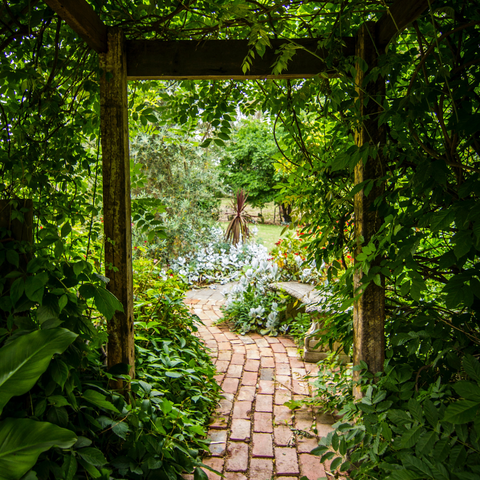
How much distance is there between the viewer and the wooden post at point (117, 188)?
215 cm

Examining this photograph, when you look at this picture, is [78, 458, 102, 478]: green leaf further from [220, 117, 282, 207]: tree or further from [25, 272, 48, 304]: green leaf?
[220, 117, 282, 207]: tree

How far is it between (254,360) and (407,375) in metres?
2.45

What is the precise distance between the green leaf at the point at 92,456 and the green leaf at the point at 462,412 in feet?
4.05

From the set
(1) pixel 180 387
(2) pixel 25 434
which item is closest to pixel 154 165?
(1) pixel 180 387

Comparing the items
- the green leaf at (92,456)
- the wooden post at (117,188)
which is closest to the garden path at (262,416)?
the wooden post at (117,188)

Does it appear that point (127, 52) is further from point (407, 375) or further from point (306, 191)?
point (407, 375)

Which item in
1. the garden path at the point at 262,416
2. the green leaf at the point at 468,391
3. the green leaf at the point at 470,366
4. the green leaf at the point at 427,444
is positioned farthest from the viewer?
the garden path at the point at 262,416

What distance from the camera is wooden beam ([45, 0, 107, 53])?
158 cm

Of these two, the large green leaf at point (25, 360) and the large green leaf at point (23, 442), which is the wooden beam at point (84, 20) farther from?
the large green leaf at point (23, 442)

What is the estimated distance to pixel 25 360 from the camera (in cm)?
101

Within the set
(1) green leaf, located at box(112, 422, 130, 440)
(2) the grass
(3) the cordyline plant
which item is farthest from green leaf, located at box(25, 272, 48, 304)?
(2) the grass

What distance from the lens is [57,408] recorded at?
5.01ft

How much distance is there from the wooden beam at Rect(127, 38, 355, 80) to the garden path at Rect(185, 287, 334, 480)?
237 cm

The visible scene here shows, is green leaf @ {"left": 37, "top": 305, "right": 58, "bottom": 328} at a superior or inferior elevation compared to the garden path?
superior
